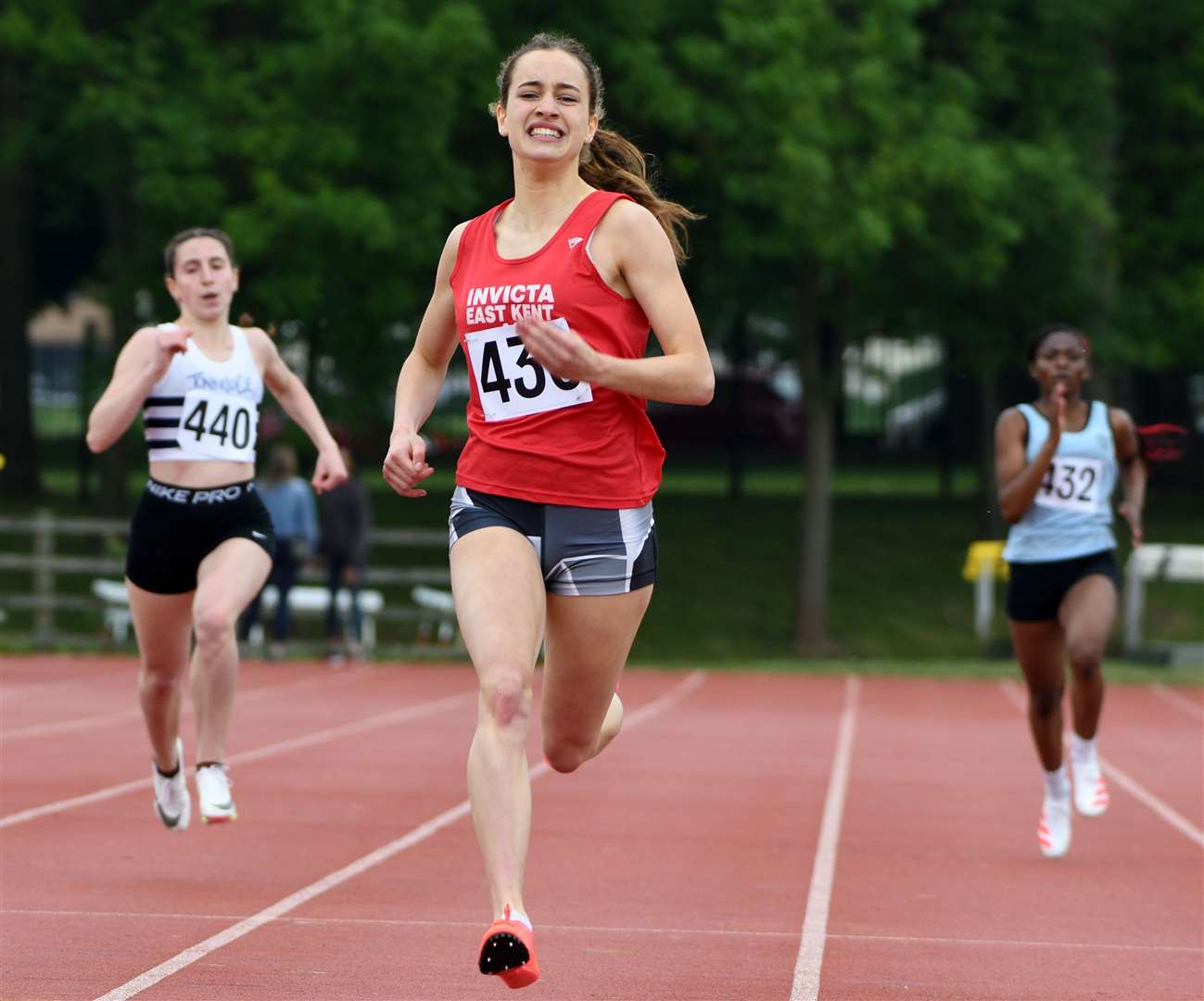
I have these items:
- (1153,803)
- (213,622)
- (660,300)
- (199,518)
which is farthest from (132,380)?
(1153,803)

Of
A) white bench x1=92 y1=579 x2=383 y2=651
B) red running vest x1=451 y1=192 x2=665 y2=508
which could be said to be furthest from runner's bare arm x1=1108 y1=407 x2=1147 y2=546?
white bench x1=92 y1=579 x2=383 y2=651

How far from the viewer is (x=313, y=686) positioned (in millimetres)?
17625

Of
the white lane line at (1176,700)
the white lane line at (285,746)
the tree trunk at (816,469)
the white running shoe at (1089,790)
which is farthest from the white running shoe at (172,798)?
the tree trunk at (816,469)

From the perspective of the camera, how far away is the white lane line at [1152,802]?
380 inches

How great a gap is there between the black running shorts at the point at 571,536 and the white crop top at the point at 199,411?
2601 mm

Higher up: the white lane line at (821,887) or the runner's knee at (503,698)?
the runner's knee at (503,698)

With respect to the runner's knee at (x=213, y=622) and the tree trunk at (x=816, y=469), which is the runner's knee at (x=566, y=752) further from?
the tree trunk at (x=816, y=469)

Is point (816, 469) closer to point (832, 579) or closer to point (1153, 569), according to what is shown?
point (832, 579)

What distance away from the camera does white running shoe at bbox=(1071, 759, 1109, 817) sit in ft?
28.6

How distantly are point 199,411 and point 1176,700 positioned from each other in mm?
12438

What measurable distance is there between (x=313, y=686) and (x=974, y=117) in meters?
10.5

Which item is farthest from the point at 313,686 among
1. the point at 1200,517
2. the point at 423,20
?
the point at 1200,517

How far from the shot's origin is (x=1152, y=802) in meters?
10.8

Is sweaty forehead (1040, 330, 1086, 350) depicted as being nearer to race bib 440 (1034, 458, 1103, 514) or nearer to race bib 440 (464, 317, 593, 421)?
race bib 440 (1034, 458, 1103, 514)
